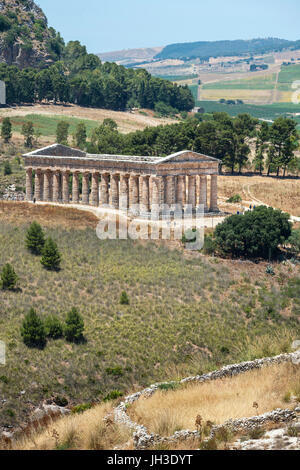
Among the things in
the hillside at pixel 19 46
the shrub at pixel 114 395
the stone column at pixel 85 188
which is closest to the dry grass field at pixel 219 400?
the shrub at pixel 114 395

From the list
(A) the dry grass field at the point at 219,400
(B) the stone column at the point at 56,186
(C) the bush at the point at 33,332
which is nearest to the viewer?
(A) the dry grass field at the point at 219,400

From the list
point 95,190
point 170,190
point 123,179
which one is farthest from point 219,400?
point 95,190

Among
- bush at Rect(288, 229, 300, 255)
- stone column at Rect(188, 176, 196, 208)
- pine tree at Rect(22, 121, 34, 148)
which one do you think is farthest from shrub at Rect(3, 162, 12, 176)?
bush at Rect(288, 229, 300, 255)

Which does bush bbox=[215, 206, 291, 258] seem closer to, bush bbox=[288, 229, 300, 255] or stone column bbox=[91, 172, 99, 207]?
bush bbox=[288, 229, 300, 255]

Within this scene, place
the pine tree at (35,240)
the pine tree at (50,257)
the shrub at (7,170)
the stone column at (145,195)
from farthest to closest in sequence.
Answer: the shrub at (7,170), the stone column at (145,195), the pine tree at (35,240), the pine tree at (50,257)

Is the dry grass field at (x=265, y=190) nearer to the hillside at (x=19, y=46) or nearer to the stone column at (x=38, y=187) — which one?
the stone column at (x=38, y=187)

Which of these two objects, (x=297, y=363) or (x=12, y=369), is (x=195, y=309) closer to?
(x=12, y=369)

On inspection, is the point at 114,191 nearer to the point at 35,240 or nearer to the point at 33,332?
the point at 35,240

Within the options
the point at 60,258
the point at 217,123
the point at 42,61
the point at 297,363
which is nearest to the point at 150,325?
the point at 60,258
